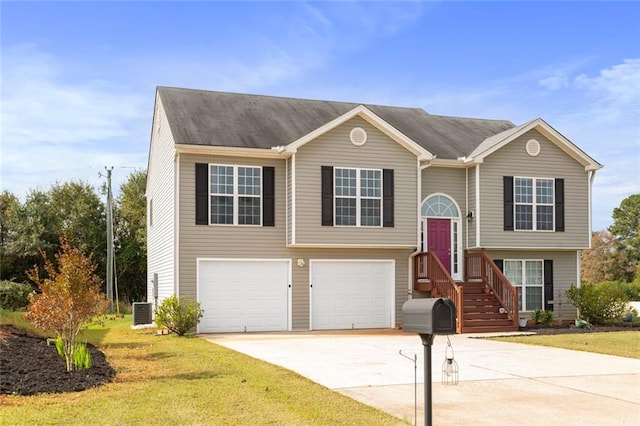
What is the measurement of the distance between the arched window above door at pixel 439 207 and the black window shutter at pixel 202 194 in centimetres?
711

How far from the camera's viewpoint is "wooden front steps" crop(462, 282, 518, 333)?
66.1ft

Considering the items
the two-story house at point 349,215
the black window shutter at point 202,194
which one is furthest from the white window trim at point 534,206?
the black window shutter at point 202,194

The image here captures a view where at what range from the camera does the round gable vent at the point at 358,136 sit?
21.0 meters

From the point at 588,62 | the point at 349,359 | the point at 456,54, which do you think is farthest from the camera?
the point at 588,62

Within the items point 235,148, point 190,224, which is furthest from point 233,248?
point 235,148

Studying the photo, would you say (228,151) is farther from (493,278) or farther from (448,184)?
(493,278)

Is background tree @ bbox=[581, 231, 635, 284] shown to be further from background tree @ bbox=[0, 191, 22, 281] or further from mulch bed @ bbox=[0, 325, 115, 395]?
mulch bed @ bbox=[0, 325, 115, 395]

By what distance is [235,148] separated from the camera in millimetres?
20125

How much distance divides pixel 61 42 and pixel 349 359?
7.74 metres

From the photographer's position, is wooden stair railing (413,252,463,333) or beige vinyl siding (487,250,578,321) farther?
beige vinyl siding (487,250,578,321)

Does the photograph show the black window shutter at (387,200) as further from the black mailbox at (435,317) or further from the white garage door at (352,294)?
the black mailbox at (435,317)

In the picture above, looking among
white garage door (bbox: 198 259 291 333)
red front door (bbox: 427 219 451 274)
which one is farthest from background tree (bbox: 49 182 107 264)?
red front door (bbox: 427 219 451 274)

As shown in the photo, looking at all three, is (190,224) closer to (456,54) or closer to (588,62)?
(456,54)

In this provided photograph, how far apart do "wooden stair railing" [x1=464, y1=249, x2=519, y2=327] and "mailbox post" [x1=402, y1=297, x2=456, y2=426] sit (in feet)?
52.2
